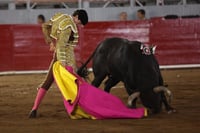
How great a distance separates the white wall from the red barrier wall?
101 cm

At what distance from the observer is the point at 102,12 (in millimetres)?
14344

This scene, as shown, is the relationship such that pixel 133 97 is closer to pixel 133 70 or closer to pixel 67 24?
pixel 133 70

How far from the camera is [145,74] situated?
19.9ft

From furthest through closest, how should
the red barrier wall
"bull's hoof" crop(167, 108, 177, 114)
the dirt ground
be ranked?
the red barrier wall → "bull's hoof" crop(167, 108, 177, 114) → the dirt ground

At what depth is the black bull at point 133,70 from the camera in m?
5.93

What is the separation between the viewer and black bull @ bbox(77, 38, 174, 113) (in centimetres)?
593

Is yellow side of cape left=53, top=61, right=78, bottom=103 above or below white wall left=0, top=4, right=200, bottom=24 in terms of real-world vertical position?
below

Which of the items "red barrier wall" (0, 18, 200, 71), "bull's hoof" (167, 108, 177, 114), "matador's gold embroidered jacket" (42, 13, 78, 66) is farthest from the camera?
"red barrier wall" (0, 18, 200, 71)

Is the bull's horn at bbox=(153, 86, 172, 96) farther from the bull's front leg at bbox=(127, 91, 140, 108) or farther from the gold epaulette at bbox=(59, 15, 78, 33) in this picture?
the gold epaulette at bbox=(59, 15, 78, 33)

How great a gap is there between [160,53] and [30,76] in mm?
3417

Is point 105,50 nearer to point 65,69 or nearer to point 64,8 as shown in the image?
point 65,69

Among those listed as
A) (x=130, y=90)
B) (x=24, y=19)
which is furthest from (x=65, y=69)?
(x=24, y=19)

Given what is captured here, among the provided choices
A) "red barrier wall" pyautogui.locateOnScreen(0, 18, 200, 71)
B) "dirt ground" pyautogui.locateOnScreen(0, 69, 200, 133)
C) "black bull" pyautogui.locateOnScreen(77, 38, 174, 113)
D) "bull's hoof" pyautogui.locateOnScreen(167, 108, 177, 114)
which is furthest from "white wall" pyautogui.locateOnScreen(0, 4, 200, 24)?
"bull's hoof" pyautogui.locateOnScreen(167, 108, 177, 114)

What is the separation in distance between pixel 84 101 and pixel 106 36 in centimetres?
757
